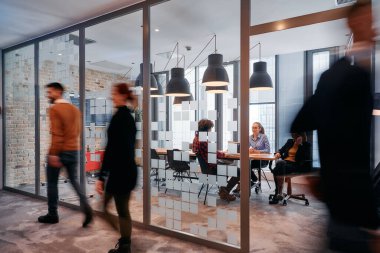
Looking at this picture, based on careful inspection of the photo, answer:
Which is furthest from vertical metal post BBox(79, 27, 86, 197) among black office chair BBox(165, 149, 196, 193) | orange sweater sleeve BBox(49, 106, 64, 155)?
black office chair BBox(165, 149, 196, 193)

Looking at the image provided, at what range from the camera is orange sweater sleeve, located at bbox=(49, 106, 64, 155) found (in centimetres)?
321

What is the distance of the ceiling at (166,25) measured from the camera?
12.1 feet

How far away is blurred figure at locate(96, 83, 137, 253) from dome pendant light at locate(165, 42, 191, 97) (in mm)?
1293

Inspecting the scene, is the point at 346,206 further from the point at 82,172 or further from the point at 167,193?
the point at 82,172

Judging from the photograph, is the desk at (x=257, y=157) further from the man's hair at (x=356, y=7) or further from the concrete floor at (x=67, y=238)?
the man's hair at (x=356, y=7)

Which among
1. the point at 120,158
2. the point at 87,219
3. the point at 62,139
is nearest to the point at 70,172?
the point at 62,139

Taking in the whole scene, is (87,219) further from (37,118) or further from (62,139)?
(37,118)

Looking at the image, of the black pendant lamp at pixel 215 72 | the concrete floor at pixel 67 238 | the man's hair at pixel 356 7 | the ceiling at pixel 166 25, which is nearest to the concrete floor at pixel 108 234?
the concrete floor at pixel 67 238

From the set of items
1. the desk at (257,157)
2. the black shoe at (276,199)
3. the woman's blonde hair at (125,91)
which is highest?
the woman's blonde hair at (125,91)

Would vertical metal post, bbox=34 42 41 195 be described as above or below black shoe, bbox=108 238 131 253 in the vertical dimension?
above

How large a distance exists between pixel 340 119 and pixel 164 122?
245cm

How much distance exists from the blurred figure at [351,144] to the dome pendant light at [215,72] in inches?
103

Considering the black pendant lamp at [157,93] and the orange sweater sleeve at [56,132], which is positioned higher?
the black pendant lamp at [157,93]

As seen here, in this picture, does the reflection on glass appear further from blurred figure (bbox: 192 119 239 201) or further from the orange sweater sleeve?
blurred figure (bbox: 192 119 239 201)
